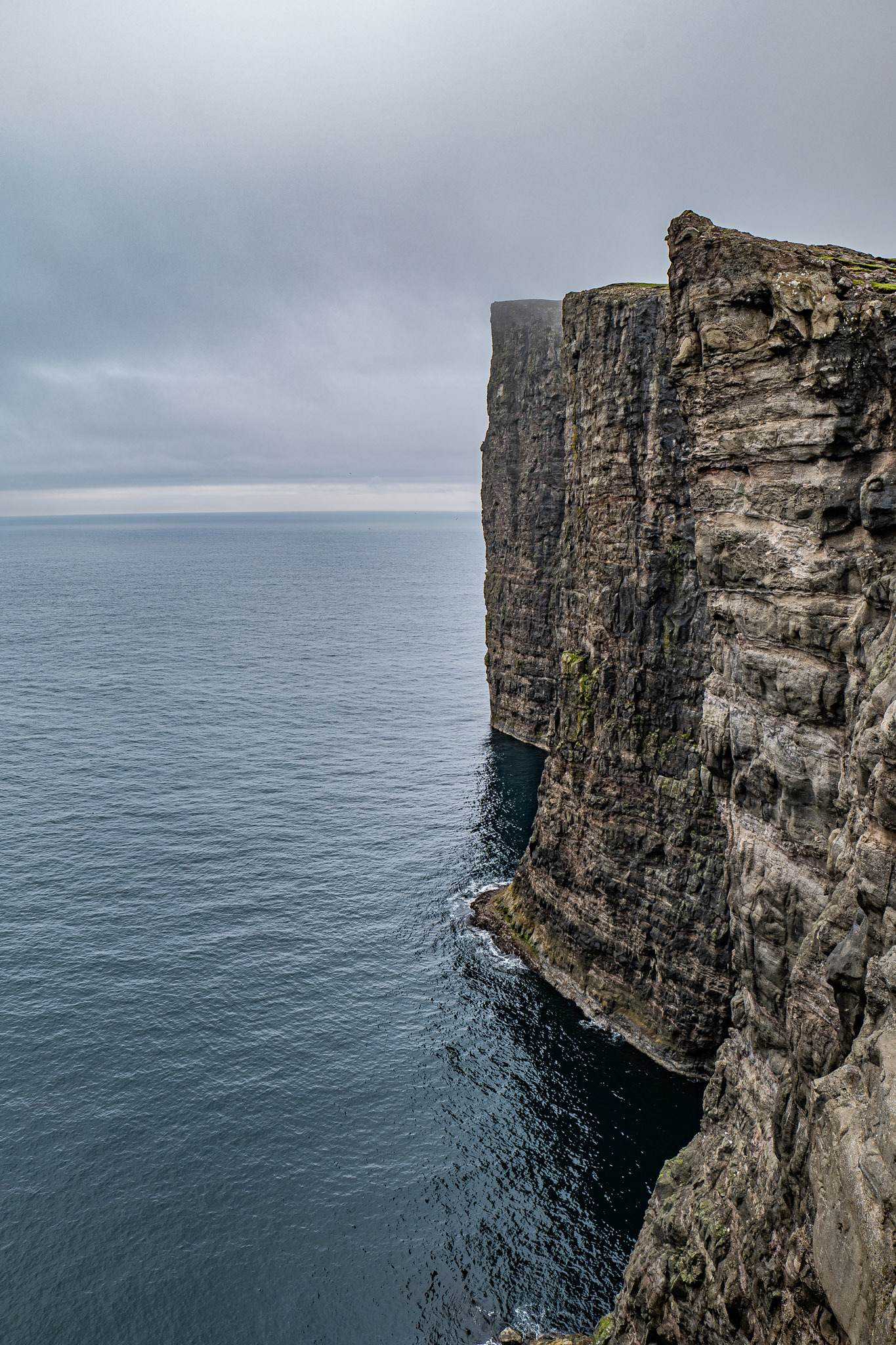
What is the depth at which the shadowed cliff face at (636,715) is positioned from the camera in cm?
5394

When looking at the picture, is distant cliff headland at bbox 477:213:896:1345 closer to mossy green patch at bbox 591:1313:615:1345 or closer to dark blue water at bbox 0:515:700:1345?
mossy green patch at bbox 591:1313:615:1345

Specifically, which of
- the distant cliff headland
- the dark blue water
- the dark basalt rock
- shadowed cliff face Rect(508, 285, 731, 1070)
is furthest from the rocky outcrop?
the distant cliff headland

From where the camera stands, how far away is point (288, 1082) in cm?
5253

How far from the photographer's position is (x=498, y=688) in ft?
400

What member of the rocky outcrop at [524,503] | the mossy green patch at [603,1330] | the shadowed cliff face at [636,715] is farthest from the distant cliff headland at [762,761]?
the rocky outcrop at [524,503]

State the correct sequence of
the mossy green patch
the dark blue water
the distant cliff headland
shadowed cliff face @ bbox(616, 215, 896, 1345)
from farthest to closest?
the dark blue water
the mossy green patch
shadowed cliff face @ bbox(616, 215, 896, 1345)
the distant cliff headland

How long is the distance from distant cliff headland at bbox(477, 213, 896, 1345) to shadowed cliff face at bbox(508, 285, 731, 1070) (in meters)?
0.19

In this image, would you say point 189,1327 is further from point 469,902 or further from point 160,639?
point 160,639

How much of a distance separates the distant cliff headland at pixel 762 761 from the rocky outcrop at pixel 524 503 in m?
48.5

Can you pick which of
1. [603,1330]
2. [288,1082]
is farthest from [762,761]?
[288,1082]

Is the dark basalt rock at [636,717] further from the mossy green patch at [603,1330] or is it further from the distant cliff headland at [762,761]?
the mossy green patch at [603,1330]

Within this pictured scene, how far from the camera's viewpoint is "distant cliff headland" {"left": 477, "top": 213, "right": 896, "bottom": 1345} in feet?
66.7

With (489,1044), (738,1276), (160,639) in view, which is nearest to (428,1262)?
(489,1044)

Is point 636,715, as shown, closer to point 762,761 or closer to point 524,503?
point 762,761
